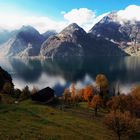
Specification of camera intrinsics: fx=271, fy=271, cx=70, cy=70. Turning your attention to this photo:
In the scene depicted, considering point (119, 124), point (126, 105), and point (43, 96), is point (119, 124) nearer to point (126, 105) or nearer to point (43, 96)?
point (126, 105)

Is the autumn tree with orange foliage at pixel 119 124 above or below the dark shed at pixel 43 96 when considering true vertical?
below

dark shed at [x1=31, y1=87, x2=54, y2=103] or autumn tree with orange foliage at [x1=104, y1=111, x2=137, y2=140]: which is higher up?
dark shed at [x1=31, y1=87, x2=54, y2=103]

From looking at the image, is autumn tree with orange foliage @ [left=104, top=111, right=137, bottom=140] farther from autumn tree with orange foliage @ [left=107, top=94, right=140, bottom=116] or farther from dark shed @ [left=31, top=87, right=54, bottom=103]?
dark shed @ [left=31, top=87, right=54, bottom=103]

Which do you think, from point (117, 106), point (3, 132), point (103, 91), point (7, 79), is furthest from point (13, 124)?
point (7, 79)

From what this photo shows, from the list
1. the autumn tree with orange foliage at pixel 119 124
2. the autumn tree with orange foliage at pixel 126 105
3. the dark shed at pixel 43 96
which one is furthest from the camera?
the dark shed at pixel 43 96

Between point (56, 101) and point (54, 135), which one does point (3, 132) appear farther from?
point (56, 101)

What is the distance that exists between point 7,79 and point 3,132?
135733mm

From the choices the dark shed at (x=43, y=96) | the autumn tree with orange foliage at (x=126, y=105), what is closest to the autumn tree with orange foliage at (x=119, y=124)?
the autumn tree with orange foliage at (x=126, y=105)

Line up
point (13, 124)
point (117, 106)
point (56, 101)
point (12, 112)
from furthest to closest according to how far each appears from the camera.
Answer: point (56, 101) → point (117, 106) → point (12, 112) → point (13, 124)

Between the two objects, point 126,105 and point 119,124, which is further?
point 126,105

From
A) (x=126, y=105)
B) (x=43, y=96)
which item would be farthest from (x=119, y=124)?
(x=43, y=96)

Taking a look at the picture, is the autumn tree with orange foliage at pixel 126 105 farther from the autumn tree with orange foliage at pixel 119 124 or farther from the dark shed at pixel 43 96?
the autumn tree with orange foliage at pixel 119 124

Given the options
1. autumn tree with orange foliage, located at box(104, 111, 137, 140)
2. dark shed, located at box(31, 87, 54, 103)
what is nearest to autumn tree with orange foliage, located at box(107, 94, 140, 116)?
dark shed, located at box(31, 87, 54, 103)

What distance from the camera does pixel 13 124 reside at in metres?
50.1
